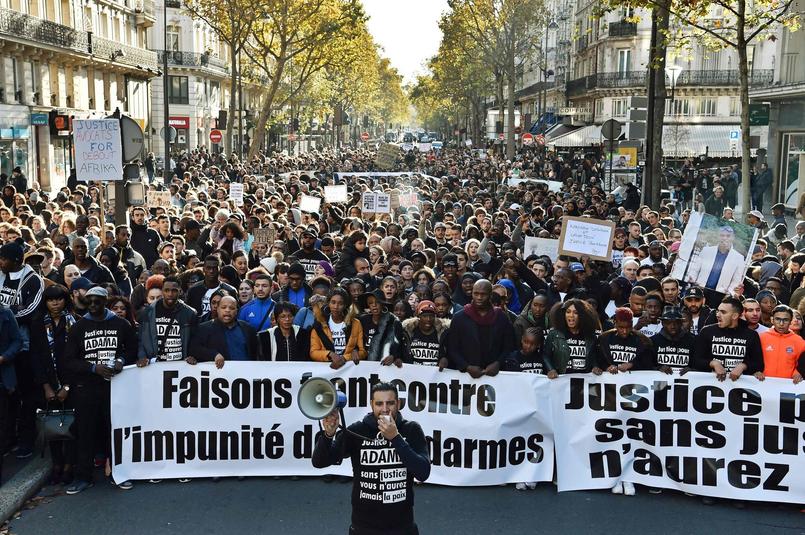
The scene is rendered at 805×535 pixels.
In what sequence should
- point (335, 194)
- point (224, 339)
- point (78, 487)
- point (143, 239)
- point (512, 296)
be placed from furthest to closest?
point (335, 194) → point (143, 239) → point (512, 296) → point (224, 339) → point (78, 487)

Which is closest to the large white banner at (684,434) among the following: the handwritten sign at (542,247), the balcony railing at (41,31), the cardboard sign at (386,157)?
the handwritten sign at (542,247)

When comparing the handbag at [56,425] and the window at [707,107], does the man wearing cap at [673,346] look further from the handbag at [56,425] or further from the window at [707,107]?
the window at [707,107]

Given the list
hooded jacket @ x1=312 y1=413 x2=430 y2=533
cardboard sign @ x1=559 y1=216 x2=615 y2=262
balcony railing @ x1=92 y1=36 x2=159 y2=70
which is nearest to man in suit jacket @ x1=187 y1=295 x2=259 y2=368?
hooded jacket @ x1=312 y1=413 x2=430 y2=533

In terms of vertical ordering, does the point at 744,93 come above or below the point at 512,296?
above

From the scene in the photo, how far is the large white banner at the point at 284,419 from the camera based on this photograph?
815 cm

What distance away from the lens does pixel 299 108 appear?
7656 centimetres

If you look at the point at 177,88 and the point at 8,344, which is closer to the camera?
the point at 8,344

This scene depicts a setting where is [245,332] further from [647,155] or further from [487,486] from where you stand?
[647,155]

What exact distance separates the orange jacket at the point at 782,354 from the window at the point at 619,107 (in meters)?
59.5

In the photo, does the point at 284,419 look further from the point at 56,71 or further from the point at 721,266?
the point at 56,71

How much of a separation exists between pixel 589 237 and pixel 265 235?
4.67 m

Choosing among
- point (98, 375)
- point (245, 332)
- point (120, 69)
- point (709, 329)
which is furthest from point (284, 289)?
point (120, 69)

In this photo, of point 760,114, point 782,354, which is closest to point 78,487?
point 782,354

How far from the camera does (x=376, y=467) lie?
5.46 meters
